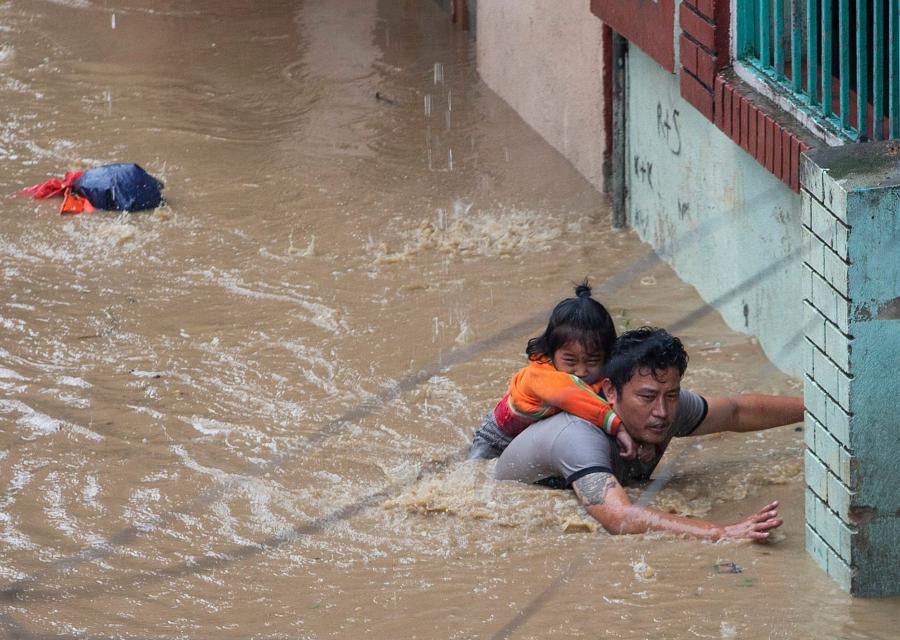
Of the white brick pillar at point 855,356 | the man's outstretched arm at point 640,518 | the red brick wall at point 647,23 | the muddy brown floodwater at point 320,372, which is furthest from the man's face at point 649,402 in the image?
the red brick wall at point 647,23

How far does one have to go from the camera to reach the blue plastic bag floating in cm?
970

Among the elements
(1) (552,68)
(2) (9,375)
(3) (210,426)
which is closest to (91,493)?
(3) (210,426)

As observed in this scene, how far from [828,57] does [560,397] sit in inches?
72.3

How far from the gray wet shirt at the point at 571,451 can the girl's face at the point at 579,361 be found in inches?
7.3

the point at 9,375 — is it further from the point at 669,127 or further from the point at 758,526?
the point at 758,526

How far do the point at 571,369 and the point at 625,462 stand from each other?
39 cm

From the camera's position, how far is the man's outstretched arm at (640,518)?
4703 mm

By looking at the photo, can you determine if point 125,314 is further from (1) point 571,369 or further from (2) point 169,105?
(2) point 169,105

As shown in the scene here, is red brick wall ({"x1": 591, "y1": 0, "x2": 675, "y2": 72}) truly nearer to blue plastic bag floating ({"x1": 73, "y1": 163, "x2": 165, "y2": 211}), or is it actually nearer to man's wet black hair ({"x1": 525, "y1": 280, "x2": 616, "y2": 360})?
man's wet black hair ({"x1": 525, "y1": 280, "x2": 616, "y2": 360})

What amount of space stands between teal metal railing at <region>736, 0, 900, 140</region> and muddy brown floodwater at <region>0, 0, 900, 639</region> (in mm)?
1280

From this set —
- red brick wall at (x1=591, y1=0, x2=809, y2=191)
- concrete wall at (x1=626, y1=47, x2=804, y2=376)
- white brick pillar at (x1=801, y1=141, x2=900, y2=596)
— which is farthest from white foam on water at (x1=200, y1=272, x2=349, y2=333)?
white brick pillar at (x1=801, y1=141, x2=900, y2=596)

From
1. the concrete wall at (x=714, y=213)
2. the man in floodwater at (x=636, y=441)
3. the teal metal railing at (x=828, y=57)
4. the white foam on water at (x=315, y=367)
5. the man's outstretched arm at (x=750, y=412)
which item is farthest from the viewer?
the white foam on water at (x=315, y=367)

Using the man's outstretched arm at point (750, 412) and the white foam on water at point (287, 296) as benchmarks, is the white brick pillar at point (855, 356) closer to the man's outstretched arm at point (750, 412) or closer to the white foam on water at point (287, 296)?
the man's outstretched arm at point (750, 412)

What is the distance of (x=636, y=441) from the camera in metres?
5.21
